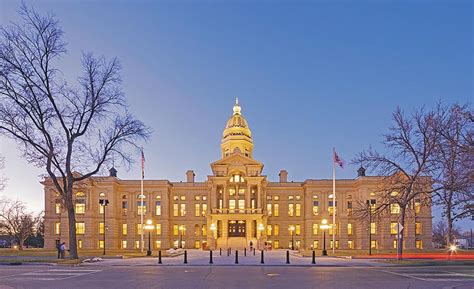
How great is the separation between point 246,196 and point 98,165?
2416 inches

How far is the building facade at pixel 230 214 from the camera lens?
327 ft

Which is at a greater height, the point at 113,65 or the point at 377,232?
the point at 113,65

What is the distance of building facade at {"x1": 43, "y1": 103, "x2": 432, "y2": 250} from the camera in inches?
3925

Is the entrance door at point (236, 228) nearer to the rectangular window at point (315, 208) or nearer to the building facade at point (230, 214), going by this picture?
the building facade at point (230, 214)

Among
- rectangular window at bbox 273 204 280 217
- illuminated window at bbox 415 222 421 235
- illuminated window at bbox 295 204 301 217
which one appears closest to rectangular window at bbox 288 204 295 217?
illuminated window at bbox 295 204 301 217

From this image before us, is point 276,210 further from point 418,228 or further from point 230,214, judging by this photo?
point 418,228

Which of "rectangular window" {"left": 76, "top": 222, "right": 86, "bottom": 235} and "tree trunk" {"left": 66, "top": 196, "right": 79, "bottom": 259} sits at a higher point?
"tree trunk" {"left": 66, "top": 196, "right": 79, "bottom": 259}

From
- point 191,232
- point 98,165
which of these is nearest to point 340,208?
point 191,232

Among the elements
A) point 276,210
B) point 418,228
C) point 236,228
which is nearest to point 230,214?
point 236,228

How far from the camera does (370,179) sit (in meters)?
97.9

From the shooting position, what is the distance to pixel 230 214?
4033 inches

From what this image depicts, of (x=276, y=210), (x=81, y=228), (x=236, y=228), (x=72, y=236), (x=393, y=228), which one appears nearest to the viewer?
(x=72, y=236)

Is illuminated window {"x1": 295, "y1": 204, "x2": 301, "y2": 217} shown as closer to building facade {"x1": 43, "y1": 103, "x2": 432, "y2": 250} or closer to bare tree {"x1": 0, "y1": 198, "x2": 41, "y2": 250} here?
building facade {"x1": 43, "y1": 103, "x2": 432, "y2": 250}

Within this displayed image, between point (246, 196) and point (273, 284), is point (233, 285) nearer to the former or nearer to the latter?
point (273, 284)
